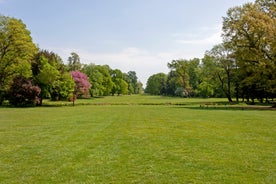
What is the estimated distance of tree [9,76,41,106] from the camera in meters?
40.4

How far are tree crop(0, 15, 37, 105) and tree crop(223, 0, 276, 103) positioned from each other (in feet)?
103

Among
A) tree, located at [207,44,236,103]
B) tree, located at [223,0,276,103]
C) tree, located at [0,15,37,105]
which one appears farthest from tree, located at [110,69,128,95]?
tree, located at [223,0,276,103]

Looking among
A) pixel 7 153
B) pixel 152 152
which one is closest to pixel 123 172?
pixel 152 152

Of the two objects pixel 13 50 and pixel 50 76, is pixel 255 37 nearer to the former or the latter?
pixel 50 76

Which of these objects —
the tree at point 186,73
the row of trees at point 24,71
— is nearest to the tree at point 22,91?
the row of trees at point 24,71

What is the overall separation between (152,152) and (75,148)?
3098mm

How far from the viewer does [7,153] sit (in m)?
9.60

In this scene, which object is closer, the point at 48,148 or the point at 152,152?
the point at 152,152

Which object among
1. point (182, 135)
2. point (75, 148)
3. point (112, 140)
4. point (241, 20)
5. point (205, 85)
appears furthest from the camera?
point (205, 85)

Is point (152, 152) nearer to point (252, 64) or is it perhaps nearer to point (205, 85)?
point (252, 64)

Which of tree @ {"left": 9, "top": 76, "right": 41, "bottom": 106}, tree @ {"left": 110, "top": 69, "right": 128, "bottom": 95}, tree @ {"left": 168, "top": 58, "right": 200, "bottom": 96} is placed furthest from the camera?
tree @ {"left": 110, "top": 69, "right": 128, "bottom": 95}

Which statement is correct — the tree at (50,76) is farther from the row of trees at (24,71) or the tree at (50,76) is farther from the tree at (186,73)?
the tree at (186,73)

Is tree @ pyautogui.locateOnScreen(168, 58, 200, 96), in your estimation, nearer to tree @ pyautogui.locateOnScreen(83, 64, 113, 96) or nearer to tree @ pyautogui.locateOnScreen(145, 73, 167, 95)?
tree @ pyautogui.locateOnScreen(83, 64, 113, 96)

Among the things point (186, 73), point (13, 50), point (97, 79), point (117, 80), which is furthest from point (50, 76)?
point (117, 80)
